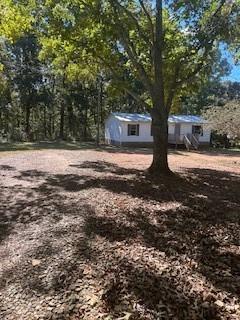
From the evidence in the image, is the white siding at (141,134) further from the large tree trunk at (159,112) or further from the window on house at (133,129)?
the large tree trunk at (159,112)

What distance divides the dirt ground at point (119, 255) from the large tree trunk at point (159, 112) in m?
2.81

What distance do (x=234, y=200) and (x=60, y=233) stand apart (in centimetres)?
417

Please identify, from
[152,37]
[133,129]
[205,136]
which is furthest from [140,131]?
[152,37]

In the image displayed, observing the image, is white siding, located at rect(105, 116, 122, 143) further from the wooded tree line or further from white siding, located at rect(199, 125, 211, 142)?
the wooded tree line

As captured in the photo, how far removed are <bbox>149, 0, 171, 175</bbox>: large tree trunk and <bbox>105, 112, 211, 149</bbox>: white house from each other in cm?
2085

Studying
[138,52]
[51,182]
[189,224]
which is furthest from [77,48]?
[189,224]

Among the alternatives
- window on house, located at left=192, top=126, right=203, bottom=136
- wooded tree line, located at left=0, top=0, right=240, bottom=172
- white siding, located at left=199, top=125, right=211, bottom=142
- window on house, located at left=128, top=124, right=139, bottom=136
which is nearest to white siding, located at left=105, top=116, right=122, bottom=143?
window on house, located at left=128, top=124, right=139, bottom=136

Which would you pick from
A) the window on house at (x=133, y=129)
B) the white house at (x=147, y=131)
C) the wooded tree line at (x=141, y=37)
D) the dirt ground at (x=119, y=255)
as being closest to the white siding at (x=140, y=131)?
the white house at (x=147, y=131)

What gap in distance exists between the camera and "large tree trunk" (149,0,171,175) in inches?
450

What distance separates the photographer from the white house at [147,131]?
33031 mm

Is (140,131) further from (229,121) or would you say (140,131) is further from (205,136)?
(229,121)

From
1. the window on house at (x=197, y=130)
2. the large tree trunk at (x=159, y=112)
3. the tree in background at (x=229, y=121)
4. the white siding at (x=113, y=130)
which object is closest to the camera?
the large tree trunk at (x=159, y=112)

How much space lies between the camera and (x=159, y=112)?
11602mm

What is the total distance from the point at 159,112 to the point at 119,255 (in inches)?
284
